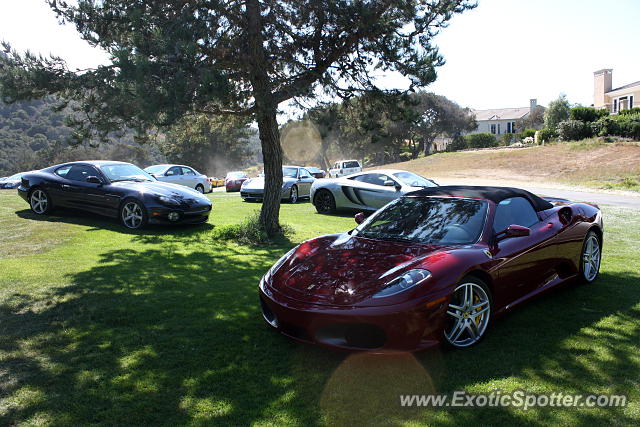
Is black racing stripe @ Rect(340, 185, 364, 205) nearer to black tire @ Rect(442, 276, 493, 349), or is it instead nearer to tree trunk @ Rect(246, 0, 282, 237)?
tree trunk @ Rect(246, 0, 282, 237)

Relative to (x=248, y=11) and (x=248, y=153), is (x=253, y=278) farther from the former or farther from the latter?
(x=248, y=153)

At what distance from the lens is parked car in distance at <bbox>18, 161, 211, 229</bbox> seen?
973 centimetres

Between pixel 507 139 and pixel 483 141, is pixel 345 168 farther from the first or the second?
pixel 507 139

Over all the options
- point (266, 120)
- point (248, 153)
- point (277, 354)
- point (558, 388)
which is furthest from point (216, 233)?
point (248, 153)

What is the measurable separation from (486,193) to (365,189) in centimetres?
803

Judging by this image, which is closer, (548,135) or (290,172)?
(290,172)

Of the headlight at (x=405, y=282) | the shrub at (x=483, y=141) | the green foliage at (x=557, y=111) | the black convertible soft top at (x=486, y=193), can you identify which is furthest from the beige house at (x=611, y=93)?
the headlight at (x=405, y=282)

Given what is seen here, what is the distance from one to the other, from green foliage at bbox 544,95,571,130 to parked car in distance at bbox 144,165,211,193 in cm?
4318

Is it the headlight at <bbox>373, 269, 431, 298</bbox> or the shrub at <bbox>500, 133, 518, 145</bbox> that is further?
the shrub at <bbox>500, 133, 518, 145</bbox>

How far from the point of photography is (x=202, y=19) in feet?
25.8

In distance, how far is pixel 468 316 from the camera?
155 inches

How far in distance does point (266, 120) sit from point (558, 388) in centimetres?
715

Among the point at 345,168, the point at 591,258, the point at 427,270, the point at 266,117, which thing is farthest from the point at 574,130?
the point at 427,270

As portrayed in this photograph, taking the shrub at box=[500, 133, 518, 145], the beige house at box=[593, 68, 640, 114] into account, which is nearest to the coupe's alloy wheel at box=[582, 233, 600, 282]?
the shrub at box=[500, 133, 518, 145]
